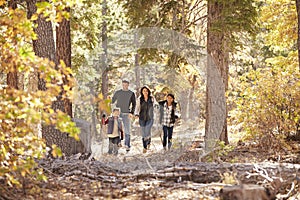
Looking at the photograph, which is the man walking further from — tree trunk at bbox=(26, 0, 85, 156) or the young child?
tree trunk at bbox=(26, 0, 85, 156)

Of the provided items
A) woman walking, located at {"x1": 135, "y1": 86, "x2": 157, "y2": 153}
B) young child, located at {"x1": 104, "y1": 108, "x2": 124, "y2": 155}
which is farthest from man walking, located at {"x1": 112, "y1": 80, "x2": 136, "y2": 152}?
woman walking, located at {"x1": 135, "y1": 86, "x2": 157, "y2": 153}

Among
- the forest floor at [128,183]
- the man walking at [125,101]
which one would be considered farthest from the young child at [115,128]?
the forest floor at [128,183]

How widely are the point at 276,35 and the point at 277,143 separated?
4.67 m

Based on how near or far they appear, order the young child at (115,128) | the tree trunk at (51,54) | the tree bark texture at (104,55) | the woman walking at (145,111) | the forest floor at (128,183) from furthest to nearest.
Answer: the tree bark texture at (104,55) < the woman walking at (145,111) < the young child at (115,128) < the tree trunk at (51,54) < the forest floor at (128,183)

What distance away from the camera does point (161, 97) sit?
2608 centimetres

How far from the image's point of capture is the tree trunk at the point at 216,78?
10.5 m

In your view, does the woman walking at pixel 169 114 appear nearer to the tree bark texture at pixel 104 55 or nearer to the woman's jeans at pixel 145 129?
the woman's jeans at pixel 145 129

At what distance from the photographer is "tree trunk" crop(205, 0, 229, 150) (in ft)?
34.5

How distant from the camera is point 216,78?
1071cm

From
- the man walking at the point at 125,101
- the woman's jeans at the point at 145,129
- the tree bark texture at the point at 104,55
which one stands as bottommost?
the woman's jeans at the point at 145,129

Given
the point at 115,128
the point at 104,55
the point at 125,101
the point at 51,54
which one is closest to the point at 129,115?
the point at 125,101

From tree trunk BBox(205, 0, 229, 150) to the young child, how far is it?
2153mm

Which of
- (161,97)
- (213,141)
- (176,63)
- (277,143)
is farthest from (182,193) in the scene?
(161,97)

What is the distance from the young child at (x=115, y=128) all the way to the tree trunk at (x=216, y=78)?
2.15m
